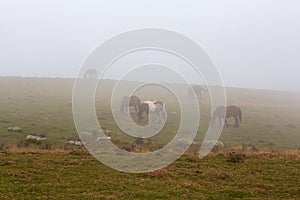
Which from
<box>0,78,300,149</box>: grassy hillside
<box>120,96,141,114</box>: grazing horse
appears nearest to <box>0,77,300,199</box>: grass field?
<box>0,78,300,149</box>: grassy hillside

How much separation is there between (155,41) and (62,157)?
6631 millimetres

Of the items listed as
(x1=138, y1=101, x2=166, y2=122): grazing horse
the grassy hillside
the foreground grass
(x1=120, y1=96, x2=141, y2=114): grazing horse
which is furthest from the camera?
(x1=120, y1=96, x2=141, y2=114): grazing horse

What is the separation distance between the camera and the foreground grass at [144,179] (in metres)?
→ 11.4

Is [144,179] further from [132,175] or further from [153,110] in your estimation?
[153,110]

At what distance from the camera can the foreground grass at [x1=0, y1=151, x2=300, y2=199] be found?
449 inches

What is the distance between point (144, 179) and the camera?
43.1ft

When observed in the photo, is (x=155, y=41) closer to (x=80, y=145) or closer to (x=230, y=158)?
(x=230, y=158)

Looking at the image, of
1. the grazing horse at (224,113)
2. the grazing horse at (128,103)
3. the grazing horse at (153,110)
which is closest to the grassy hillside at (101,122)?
the grazing horse at (224,113)

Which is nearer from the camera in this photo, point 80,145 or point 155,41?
point 155,41

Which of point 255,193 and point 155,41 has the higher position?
point 155,41

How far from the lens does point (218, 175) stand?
537 inches

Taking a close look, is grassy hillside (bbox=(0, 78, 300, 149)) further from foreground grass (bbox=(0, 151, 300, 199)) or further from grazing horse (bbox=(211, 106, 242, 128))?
foreground grass (bbox=(0, 151, 300, 199))

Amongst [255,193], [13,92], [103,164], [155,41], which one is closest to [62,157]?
[103,164]

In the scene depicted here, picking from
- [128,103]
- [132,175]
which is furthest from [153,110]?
[132,175]
